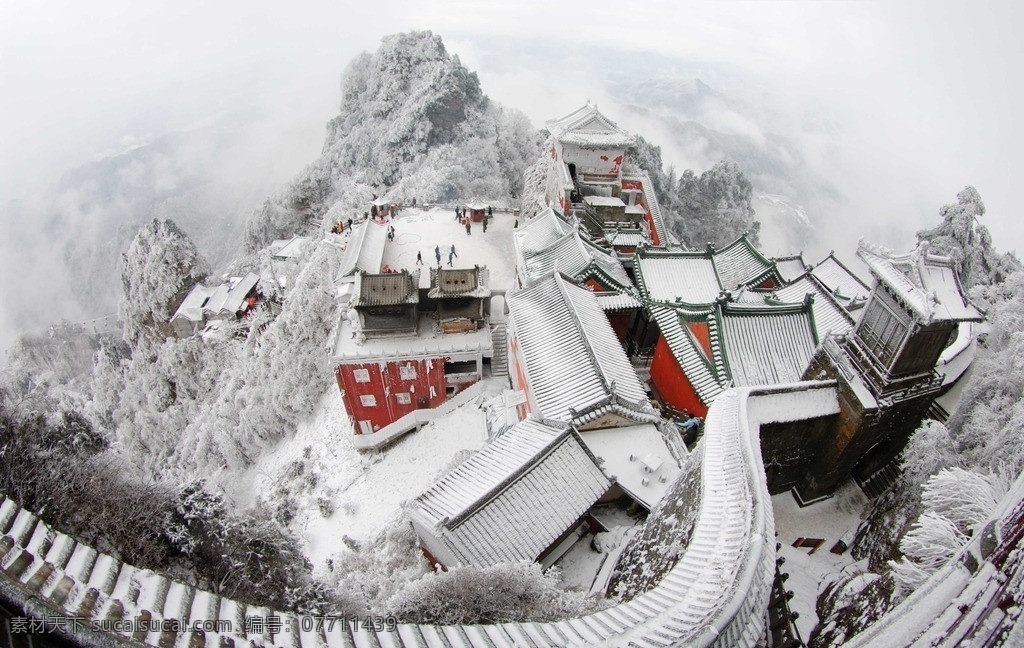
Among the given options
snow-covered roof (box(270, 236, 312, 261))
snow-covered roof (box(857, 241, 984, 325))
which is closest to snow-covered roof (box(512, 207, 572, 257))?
snow-covered roof (box(857, 241, 984, 325))

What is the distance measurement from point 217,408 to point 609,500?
28828 mm

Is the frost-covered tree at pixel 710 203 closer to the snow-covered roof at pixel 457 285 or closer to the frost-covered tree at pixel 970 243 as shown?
the frost-covered tree at pixel 970 243

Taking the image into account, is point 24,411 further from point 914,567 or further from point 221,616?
point 914,567

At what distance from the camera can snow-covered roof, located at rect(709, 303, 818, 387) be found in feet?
57.7

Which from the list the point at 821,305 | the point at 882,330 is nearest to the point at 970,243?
the point at 821,305

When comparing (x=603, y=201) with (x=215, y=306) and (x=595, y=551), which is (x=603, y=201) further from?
(x=215, y=306)

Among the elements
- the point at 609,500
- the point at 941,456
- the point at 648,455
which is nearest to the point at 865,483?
the point at 941,456

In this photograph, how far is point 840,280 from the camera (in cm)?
2984

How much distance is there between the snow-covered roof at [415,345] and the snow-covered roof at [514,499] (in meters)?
8.07

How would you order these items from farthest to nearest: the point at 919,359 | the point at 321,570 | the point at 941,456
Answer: the point at 321,570
the point at 919,359
the point at 941,456

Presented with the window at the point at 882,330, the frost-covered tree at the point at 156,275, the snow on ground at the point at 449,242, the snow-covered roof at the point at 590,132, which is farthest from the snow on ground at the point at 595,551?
the frost-covered tree at the point at 156,275

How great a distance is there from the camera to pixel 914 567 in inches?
361

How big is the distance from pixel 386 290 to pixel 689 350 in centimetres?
1326

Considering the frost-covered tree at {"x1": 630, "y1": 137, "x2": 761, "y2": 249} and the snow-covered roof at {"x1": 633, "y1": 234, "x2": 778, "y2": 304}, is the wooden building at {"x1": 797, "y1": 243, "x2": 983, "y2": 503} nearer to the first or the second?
the snow-covered roof at {"x1": 633, "y1": 234, "x2": 778, "y2": 304}
